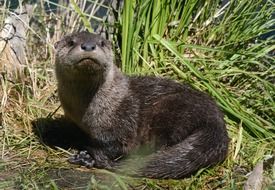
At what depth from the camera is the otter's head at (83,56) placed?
3748 millimetres

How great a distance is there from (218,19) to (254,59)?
469 mm

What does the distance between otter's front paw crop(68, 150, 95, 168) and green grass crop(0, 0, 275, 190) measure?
38 millimetres

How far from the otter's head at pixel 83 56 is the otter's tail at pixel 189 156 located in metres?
0.54

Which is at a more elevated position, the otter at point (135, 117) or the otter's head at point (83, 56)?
the otter's head at point (83, 56)

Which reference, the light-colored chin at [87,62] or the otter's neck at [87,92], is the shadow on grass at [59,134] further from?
the light-colored chin at [87,62]

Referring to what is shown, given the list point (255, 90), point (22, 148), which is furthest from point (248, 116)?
point (22, 148)

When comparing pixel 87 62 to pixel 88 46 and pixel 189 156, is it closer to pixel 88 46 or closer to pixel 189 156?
pixel 88 46

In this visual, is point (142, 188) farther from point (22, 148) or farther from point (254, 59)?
point (254, 59)

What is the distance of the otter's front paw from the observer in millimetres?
3998

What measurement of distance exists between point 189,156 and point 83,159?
22.2 inches

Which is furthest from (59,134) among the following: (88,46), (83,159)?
(88,46)

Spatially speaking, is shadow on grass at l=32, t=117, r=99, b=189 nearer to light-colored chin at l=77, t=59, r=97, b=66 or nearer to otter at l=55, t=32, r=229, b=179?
otter at l=55, t=32, r=229, b=179

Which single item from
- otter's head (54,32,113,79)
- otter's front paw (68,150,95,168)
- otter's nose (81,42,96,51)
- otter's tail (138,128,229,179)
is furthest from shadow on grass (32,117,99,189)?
otter's nose (81,42,96,51)

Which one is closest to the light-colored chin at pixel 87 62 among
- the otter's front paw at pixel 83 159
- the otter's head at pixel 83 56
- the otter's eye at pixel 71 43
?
the otter's head at pixel 83 56
